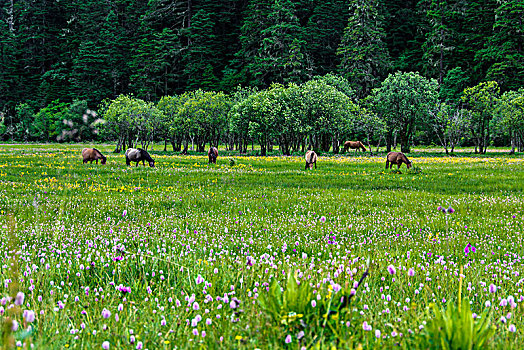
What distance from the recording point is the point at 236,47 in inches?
4589

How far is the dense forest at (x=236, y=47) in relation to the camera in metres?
84.4

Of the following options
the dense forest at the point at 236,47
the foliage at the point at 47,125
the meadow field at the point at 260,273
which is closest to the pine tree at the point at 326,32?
the dense forest at the point at 236,47

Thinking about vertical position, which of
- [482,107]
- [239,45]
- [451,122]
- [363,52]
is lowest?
[451,122]

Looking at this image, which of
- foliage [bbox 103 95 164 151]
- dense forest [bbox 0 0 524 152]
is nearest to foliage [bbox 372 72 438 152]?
dense forest [bbox 0 0 524 152]

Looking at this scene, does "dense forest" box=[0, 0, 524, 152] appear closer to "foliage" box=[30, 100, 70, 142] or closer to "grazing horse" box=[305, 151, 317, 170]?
"foliage" box=[30, 100, 70, 142]

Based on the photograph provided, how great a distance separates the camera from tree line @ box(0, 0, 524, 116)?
3329 inches

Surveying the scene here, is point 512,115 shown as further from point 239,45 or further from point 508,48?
point 239,45

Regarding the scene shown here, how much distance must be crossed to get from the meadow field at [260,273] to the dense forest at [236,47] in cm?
6572

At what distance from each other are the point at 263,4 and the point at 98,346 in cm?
11596

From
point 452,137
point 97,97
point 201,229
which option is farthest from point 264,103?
point 97,97

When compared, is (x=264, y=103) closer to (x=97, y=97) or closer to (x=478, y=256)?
(x=478, y=256)

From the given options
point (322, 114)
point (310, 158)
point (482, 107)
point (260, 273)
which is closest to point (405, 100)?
point (482, 107)

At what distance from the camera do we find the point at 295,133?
5678 cm

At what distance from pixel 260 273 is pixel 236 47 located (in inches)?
4816
